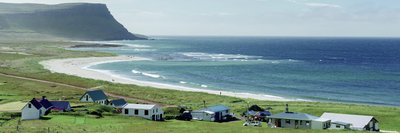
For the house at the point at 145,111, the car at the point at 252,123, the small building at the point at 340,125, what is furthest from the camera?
the house at the point at 145,111

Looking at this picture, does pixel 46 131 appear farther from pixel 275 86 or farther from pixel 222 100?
pixel 275 86

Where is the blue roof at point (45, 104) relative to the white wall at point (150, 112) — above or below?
above

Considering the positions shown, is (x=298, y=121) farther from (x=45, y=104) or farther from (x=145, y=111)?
(x=45, y=104)

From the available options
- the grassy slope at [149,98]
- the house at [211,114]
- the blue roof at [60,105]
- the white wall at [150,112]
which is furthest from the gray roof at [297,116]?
the blue roof at [60,105]

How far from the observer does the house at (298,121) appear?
62.5m

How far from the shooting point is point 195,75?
150m

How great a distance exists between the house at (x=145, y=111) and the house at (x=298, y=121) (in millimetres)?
15569

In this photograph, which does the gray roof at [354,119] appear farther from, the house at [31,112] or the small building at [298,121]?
the house at [31,112]

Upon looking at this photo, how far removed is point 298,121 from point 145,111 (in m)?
21.3

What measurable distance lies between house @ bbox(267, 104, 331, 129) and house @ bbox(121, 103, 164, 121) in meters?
15.6

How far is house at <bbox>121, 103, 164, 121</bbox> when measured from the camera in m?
69.6

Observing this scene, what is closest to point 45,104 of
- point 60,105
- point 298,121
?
point 60,105

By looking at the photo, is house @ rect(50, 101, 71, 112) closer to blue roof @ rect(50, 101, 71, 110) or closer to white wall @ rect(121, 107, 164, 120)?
blue roof @ rect(50, 101, 71, 110)

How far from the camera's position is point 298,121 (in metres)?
64.1
